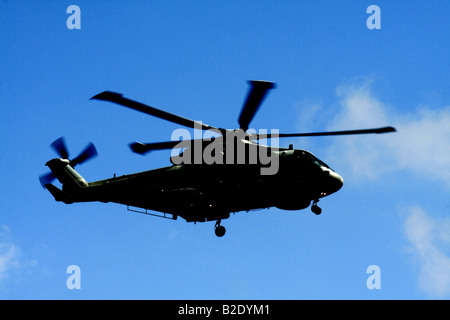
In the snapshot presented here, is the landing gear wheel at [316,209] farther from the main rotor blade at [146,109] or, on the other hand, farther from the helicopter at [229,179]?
the main rotor blade at [146,109]

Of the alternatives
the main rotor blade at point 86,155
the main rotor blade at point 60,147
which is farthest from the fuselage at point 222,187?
the main rotor blade at point 60,147

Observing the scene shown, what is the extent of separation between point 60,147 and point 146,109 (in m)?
12.0

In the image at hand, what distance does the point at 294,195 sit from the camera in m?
19.0

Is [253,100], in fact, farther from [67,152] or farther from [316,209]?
[67,152]

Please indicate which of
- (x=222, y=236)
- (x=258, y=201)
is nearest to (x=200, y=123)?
(x=258, y=201)

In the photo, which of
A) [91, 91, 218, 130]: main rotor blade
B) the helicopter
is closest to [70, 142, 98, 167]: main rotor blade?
the helicopter

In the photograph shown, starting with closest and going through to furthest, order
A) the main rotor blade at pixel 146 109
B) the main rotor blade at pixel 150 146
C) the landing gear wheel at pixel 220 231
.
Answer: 1. the main rotor blade at pixel 146 109
2. the main rotor blade at pixel 150 146
3. the landing gear wheel at pixel 220 231

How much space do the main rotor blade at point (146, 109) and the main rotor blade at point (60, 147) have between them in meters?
11.0

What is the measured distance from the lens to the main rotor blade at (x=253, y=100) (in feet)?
47.9

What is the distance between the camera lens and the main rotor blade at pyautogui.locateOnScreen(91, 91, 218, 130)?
13.8 m

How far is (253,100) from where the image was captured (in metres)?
15.6
